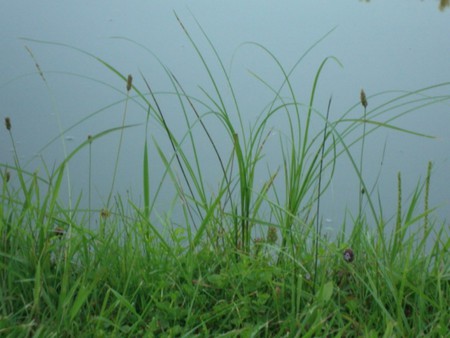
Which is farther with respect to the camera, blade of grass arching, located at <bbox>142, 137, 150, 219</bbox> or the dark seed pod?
blade of grass arching, located at <bbox>142, 137, 150, 219</bbox>

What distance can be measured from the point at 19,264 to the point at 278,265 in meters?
0.53

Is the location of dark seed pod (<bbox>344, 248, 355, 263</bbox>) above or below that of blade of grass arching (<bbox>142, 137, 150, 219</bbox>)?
below

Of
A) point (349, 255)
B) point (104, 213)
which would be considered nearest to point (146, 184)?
point (104, 213)

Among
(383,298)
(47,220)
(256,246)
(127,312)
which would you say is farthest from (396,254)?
(47,220)

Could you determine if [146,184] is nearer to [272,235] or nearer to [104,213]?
[104,213]

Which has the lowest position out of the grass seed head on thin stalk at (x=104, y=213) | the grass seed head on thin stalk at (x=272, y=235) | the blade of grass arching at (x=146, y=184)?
the grass seed head on thin stalk at (x=272, y=235)

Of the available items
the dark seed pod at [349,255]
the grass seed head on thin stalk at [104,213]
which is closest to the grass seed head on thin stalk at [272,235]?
the dark seed pod at [349,255]

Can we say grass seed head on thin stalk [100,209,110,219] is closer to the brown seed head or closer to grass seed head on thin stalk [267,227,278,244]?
the brown seed head

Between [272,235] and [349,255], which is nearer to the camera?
[349,255]

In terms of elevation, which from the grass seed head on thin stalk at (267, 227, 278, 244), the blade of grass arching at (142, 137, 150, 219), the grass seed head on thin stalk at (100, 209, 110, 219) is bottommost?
the grass seed head on thin stalk at (267, 227, 278, 244)

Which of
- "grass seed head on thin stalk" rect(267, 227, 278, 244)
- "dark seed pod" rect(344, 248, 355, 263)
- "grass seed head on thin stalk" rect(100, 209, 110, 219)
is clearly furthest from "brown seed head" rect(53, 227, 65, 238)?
"dark seed pod" rect(344, 248, 355, 263)

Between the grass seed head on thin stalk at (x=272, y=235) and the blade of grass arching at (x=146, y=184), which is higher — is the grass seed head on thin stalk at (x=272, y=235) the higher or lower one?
the lower one

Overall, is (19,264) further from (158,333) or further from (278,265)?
(278,265)

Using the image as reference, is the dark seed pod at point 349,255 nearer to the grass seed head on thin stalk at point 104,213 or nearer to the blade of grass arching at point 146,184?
the blade of grass arching at point 146,184
